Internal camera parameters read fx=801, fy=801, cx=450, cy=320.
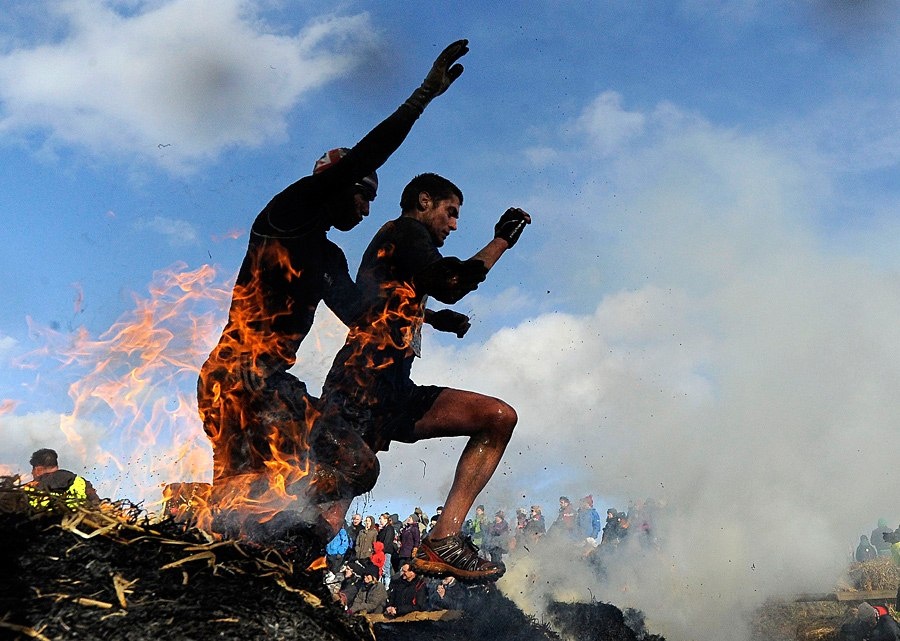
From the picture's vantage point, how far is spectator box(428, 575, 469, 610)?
11.6 m

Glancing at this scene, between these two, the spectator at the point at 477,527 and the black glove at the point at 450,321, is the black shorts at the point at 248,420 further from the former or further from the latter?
the spectator at the point at 477,527

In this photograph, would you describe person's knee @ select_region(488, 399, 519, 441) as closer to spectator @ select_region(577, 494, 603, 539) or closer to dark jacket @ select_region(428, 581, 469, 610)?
dark jacket @ select_region(428, 581, 469, 610)

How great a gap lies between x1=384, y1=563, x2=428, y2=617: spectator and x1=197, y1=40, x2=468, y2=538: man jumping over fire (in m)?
8.07

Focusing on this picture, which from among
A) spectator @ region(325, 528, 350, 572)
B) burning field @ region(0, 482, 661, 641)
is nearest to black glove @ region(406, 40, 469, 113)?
burning field @ region(0, 482, 661, 641)

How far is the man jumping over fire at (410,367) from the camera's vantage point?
5.40 meters

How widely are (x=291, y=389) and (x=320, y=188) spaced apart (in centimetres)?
132

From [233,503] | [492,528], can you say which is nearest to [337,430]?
[233,503]

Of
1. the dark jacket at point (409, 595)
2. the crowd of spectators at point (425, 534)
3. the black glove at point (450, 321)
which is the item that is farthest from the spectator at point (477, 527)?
the black glove at point (450, 321)

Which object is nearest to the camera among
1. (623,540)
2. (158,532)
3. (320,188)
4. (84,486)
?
(158,532)

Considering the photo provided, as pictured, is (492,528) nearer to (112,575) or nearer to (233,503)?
(233,503)

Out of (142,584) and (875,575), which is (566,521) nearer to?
(875,575)

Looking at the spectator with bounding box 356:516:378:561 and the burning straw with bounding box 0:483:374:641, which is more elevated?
the spectator with bounding box 356:516:378:561

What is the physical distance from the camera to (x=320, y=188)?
16.8ft

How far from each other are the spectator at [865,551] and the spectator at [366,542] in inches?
491
